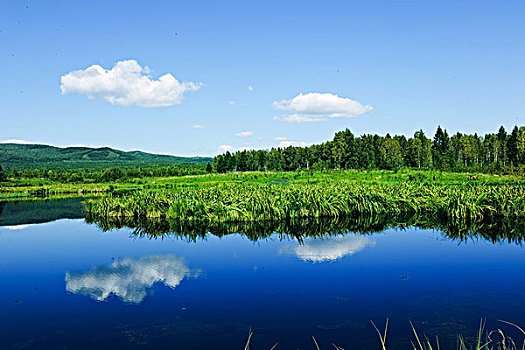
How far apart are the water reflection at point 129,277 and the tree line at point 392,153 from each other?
→ 5895 centimetres

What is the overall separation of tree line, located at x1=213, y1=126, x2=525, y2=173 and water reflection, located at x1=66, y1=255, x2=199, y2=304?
58.9 m

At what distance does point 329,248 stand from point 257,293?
17.2ft

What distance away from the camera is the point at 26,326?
7.89m

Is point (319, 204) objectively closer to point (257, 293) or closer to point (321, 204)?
point (321, 204)

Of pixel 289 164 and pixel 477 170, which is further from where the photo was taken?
pixel 289 164

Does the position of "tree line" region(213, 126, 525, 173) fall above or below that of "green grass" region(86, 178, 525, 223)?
above

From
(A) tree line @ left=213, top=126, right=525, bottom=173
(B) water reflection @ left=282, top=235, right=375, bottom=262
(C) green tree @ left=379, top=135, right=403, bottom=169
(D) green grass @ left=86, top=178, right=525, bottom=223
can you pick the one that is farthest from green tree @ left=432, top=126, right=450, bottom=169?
(B) water reflection @ left=282, top=235, right=375, bottom=262

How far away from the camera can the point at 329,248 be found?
46.3 ft

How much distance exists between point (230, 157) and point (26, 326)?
85768mm

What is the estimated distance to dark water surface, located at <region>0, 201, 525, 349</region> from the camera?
727 cm

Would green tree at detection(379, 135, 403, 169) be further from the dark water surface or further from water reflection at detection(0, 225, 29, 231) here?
water reflection at detection(0, 225, 29, 231)

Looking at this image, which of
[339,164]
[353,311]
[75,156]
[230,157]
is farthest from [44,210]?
[75,156]

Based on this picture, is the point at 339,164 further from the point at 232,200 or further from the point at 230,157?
the point at 232,200

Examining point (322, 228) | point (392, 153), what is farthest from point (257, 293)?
point (392, 153)
